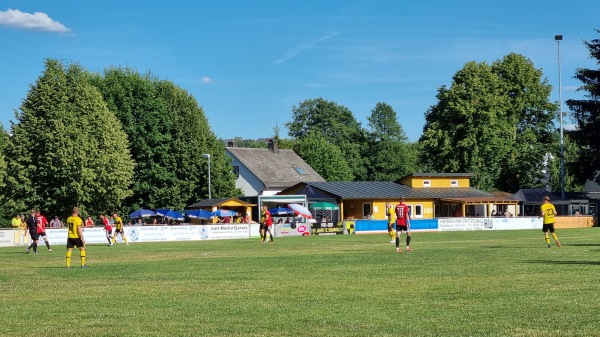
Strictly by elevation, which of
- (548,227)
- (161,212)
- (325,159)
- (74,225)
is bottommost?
(548,227)

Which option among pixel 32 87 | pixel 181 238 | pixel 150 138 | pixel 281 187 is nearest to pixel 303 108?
pixel 281 187

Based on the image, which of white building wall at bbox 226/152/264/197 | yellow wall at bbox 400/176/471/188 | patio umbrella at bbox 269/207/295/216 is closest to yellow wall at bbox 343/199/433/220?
yellow wall at bbox 400/176/471/188

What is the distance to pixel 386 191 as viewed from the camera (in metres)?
82.1

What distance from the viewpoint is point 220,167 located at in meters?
86.5

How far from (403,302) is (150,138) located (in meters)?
66.6

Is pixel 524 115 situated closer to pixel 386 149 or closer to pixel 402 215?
pixel 386 149

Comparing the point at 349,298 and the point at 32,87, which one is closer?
the point at 349,298

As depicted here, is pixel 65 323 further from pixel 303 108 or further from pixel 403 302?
pixel 303 108

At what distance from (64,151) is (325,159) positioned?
186 ft

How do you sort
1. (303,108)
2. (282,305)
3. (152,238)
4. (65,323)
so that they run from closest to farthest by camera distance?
(65,323)
(282,305)
(152,238)
(303,108)

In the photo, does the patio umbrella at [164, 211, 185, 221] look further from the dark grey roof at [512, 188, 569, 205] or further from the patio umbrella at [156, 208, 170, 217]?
the dark grey roof at [512, 188, 569, 205]

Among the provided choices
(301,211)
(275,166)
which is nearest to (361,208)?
(301,211)

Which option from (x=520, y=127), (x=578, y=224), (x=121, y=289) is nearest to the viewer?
(x=121, y=289)

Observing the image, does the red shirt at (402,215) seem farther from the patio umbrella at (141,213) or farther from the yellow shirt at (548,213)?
the patio umbrella at (141,213)
